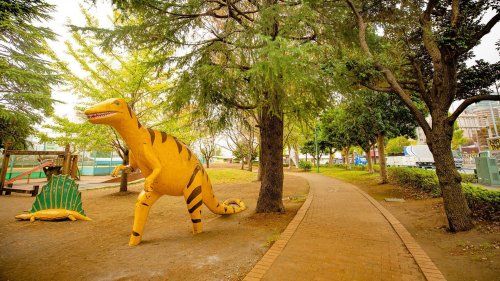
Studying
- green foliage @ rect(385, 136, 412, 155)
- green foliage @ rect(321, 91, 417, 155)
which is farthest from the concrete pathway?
green foliage @ rect(385, 136, 412, 155)

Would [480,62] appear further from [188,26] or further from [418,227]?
[188,26]

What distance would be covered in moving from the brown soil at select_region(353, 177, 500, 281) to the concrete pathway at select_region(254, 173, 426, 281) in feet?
1.74

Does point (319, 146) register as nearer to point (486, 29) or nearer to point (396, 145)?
point (396, 145)

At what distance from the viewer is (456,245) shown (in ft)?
16.3

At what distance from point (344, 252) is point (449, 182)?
3409 millimetres

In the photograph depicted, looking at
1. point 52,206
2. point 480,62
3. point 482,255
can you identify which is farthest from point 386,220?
point 52,206

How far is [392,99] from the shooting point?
44.1 ft

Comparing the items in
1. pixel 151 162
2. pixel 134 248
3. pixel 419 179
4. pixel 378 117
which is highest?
pixel 378 117

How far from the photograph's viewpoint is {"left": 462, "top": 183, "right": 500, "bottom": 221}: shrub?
621cm

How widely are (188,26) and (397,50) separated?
6272mm

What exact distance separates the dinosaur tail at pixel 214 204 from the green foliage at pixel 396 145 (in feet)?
162

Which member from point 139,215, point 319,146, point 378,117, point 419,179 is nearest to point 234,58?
point 139,215

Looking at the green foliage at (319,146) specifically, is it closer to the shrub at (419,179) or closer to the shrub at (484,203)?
the shrub at (419,179)

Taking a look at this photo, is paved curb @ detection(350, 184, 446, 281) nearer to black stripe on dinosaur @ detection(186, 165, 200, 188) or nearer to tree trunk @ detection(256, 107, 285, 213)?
tree trunk @ detection(256, 107, 285, 213)
